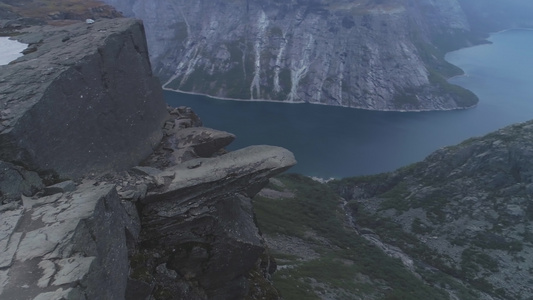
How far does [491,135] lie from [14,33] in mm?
101968

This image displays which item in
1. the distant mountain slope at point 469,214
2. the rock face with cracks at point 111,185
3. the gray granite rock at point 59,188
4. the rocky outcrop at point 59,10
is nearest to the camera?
the rock face with cracks at point 111,185

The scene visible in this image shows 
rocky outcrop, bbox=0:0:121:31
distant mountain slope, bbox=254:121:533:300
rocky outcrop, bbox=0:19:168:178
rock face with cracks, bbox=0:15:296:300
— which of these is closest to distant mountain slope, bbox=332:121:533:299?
distant mountain slope, bbox=254:121:533:300

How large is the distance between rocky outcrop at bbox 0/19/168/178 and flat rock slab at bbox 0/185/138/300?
253 centimetres

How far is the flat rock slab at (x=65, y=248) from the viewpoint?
32.6 feet

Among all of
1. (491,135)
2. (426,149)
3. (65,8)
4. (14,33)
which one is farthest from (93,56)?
(426,149)

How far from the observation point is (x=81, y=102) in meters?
16.6

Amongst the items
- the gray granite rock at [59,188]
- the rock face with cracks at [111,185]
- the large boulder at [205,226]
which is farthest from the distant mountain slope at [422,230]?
the gray granite rock at [59,188]

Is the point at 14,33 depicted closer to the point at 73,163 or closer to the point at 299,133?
the point at 73,163

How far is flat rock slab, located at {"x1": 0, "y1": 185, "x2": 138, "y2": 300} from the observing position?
9.92 m

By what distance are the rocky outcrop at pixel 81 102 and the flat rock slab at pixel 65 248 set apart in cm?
253

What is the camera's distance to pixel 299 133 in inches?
6831

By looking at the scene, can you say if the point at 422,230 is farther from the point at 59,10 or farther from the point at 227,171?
the point at 59,10

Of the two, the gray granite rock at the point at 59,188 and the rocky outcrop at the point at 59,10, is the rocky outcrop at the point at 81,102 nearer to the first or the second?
the gray granite rock at the point at 59,188

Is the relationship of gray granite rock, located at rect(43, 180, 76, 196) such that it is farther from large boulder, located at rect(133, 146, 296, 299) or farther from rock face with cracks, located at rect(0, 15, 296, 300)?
large boulder, located at rect(133, 146, 296, 299)
